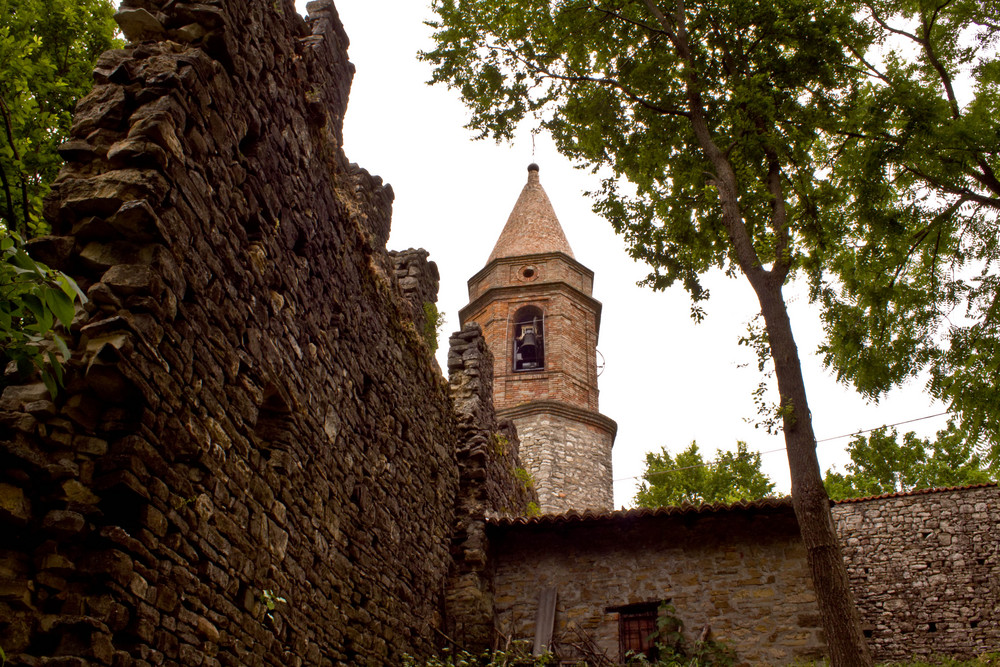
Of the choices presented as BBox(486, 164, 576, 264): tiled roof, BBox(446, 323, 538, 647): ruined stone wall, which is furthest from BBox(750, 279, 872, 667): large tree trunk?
BBox(486, 164, 576, 264): tiled roof

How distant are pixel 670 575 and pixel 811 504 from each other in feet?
12.3

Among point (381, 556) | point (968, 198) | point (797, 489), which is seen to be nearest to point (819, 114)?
point (968, 198)

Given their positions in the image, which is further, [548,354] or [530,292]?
[530,292]

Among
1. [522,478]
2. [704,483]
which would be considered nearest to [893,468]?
[704,483]

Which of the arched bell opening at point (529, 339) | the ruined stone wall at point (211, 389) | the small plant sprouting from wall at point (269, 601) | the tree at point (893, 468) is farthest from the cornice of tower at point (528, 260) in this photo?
the small plant sprouting from wall at point (269, 601)

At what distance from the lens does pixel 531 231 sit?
82.3ft

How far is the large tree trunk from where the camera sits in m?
5.57

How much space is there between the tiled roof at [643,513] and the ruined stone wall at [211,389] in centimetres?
259

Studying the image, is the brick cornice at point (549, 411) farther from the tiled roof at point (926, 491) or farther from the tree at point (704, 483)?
the tiled roof at point (926, 491)

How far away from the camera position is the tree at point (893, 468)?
23.2 m

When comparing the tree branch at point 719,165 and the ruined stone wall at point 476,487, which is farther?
the ruined stone wall at point 476,487

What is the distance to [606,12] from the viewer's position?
9.84 m

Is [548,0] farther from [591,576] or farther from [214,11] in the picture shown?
[591,576]

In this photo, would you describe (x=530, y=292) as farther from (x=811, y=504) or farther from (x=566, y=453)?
(x=811, y=504)
